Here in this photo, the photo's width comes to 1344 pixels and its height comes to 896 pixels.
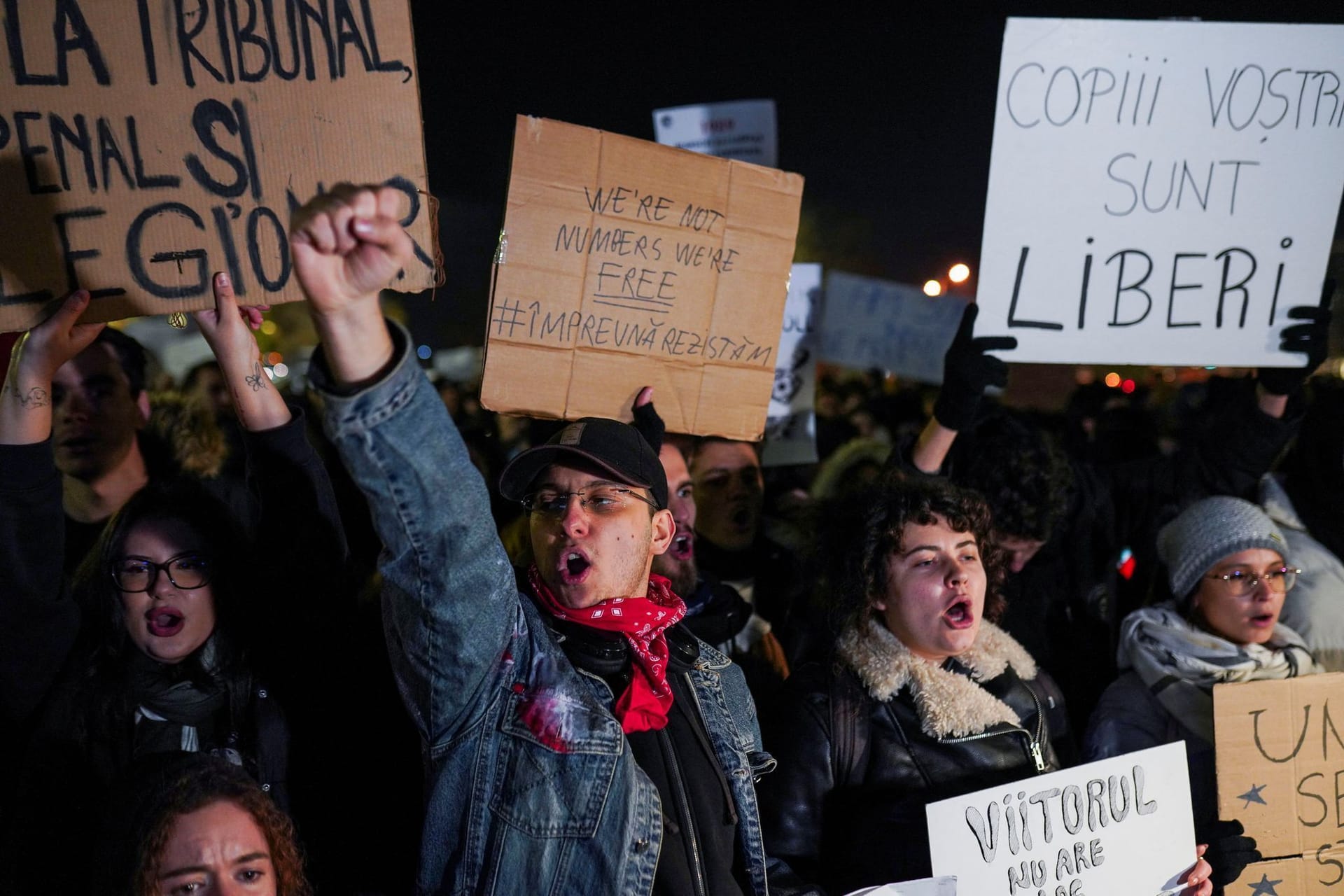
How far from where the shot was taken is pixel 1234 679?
3006mm

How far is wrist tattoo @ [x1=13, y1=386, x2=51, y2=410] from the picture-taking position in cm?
224

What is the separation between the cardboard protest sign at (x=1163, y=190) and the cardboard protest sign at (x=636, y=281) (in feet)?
2.43

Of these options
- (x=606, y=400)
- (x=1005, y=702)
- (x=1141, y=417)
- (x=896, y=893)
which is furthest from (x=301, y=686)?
(x=1141, y=417)

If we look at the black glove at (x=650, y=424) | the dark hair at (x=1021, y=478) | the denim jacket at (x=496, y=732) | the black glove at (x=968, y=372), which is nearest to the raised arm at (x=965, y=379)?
the black glove at (x=968, y=372)

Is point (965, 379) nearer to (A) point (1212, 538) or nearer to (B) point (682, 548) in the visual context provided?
(A) point (1212, 538)

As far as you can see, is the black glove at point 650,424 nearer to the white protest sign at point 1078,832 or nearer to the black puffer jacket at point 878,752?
the black puffer jacket at point 878,752

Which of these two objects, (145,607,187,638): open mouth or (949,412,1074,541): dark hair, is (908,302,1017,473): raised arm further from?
(145,607,187,638): open mouth

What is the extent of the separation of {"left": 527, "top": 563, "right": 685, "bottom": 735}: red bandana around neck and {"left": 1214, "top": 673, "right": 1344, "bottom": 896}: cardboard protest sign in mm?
1550

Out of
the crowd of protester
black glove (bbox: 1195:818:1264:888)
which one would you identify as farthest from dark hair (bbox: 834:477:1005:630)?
black glove (bbox: 1195:818:1264:888)

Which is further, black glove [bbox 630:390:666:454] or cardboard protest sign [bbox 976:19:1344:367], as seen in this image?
cardboard protest sign [bbox 976:19:1344:367]

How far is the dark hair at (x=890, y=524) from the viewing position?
9.07 feet

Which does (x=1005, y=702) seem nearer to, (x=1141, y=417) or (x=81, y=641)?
(x=81, y=641)

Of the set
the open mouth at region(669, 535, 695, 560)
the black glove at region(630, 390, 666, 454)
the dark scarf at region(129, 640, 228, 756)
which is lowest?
the dark scarf at region(129, 640, 228, 756)

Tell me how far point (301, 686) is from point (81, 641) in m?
0.49
